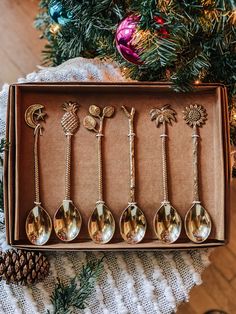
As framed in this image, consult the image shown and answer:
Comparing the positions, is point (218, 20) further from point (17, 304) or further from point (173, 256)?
point (17, 304)

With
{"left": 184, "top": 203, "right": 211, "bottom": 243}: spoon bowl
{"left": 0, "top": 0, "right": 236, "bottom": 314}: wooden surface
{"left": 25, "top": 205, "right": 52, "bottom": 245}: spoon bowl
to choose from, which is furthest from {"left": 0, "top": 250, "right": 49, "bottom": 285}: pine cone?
{"left": 0, "top": 0, "right": 236, "bottom": 314}: wooden surface

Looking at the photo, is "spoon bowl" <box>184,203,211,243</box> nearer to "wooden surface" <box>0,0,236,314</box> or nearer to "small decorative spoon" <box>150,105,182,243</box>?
"small decorative spoon" <box>150,105,182,243</box>

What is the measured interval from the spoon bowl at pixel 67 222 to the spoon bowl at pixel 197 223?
0.59ft

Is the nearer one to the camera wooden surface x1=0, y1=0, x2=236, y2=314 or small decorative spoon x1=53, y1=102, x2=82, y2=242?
small decorative spoon x1=53, y1=102, x2=82, y2=242

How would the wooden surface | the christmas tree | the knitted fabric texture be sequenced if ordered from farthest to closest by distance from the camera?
the wooden surface, the knitted fabric texture, the christmas tree

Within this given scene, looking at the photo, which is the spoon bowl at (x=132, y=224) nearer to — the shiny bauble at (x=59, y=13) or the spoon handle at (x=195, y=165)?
the spoon handle at (x=195, y=165)

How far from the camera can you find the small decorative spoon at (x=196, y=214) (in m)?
0.77

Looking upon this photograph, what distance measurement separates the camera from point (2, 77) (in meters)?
1.19

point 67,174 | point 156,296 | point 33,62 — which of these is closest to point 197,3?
point 67,174

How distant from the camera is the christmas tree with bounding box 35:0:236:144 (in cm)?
68

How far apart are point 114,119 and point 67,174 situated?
0.12 metres

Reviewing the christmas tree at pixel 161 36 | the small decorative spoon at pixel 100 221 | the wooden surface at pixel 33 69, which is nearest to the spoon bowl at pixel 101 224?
the small decorative spoon at pixel 100 221

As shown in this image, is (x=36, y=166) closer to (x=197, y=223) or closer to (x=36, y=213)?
(x=36, y=213)

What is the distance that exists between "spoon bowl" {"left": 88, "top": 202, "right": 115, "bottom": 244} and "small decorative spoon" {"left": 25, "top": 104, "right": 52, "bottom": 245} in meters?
0.07
